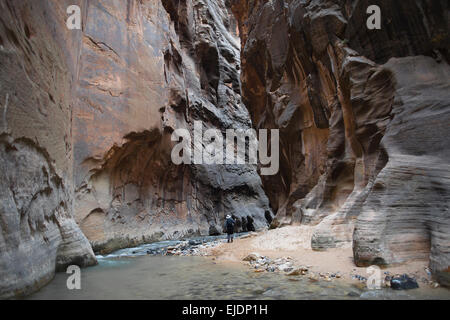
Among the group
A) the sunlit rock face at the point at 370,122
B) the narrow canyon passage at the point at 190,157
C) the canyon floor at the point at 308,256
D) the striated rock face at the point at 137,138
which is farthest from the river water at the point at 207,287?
the striated rock face at the point at 137,138

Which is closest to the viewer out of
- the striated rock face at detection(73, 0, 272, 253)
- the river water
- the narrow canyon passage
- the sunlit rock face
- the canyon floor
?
the river water

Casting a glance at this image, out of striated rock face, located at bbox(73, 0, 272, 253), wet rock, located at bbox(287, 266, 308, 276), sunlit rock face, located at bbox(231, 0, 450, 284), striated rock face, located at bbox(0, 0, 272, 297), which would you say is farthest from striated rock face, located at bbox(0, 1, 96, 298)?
sunlit rock face, located at bbox(231, 0, 450, 284)

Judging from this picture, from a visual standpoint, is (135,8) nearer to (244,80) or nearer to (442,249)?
(244,80)

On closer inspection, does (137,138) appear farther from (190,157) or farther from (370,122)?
(370,122)

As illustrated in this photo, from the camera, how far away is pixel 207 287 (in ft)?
20.0

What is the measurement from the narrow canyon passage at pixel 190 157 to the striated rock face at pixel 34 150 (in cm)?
5

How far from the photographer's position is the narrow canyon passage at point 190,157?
227 inches

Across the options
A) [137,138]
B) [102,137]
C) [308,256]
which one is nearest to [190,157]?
[137,138]

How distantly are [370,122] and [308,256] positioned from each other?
15.8ft

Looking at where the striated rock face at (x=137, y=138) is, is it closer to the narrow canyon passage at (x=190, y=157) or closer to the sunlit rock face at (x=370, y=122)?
the narrow canyon passage at (x=190, y=157)

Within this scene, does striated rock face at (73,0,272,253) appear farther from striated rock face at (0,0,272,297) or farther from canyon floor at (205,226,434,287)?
canyon floor at (205,226,434,287)

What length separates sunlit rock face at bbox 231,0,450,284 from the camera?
6465 mm

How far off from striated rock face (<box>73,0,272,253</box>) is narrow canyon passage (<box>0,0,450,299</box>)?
102 mm

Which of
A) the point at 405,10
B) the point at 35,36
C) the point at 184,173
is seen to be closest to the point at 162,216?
the point at 184,173
